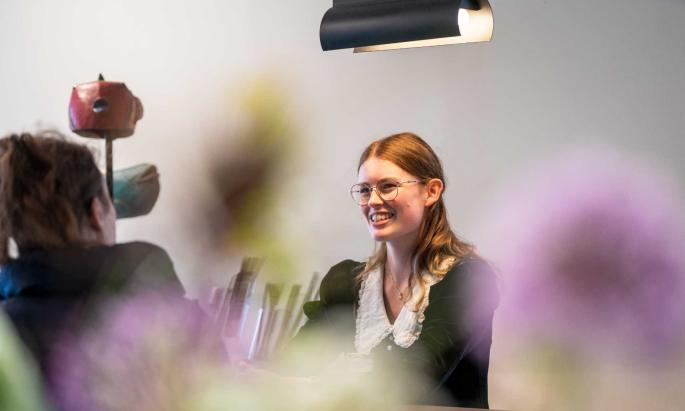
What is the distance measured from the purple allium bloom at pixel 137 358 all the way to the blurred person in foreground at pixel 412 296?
0.59 meters

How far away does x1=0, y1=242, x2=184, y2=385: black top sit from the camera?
117 cm

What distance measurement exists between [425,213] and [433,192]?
0.16 feet

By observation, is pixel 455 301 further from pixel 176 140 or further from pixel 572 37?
pixel 176 140

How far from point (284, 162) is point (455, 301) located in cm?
128

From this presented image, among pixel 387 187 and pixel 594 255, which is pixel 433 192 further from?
pixel 594 255

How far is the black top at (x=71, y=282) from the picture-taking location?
1.17 m

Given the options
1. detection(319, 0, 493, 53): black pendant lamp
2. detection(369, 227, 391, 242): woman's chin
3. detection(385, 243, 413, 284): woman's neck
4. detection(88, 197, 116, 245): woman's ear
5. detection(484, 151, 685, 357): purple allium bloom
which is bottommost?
detection(484, 151, 685, 357): purple allium bloom

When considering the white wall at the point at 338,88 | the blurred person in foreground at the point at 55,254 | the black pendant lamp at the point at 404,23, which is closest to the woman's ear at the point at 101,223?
the blurred person in foreground at the point at 55,254

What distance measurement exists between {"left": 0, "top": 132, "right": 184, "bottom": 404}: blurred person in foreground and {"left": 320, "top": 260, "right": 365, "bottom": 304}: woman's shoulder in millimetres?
760

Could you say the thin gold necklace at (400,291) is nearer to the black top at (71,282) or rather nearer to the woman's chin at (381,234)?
the woman's chin at (381,234)

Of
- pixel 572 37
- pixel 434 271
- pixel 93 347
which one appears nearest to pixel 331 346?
pixel 434 271

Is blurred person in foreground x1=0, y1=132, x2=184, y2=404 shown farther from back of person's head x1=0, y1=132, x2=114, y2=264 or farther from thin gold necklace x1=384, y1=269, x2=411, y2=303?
thin gold necklace x1=384, y1=269, x2=411, y2=303

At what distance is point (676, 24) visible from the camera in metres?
2.51

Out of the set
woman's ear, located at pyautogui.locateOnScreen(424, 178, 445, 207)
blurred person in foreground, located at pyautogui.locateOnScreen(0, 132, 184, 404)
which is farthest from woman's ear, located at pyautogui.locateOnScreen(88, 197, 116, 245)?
Answer: woman's ear, located at pyautogui.locateOnScreen(424, 178, 445, 207)
